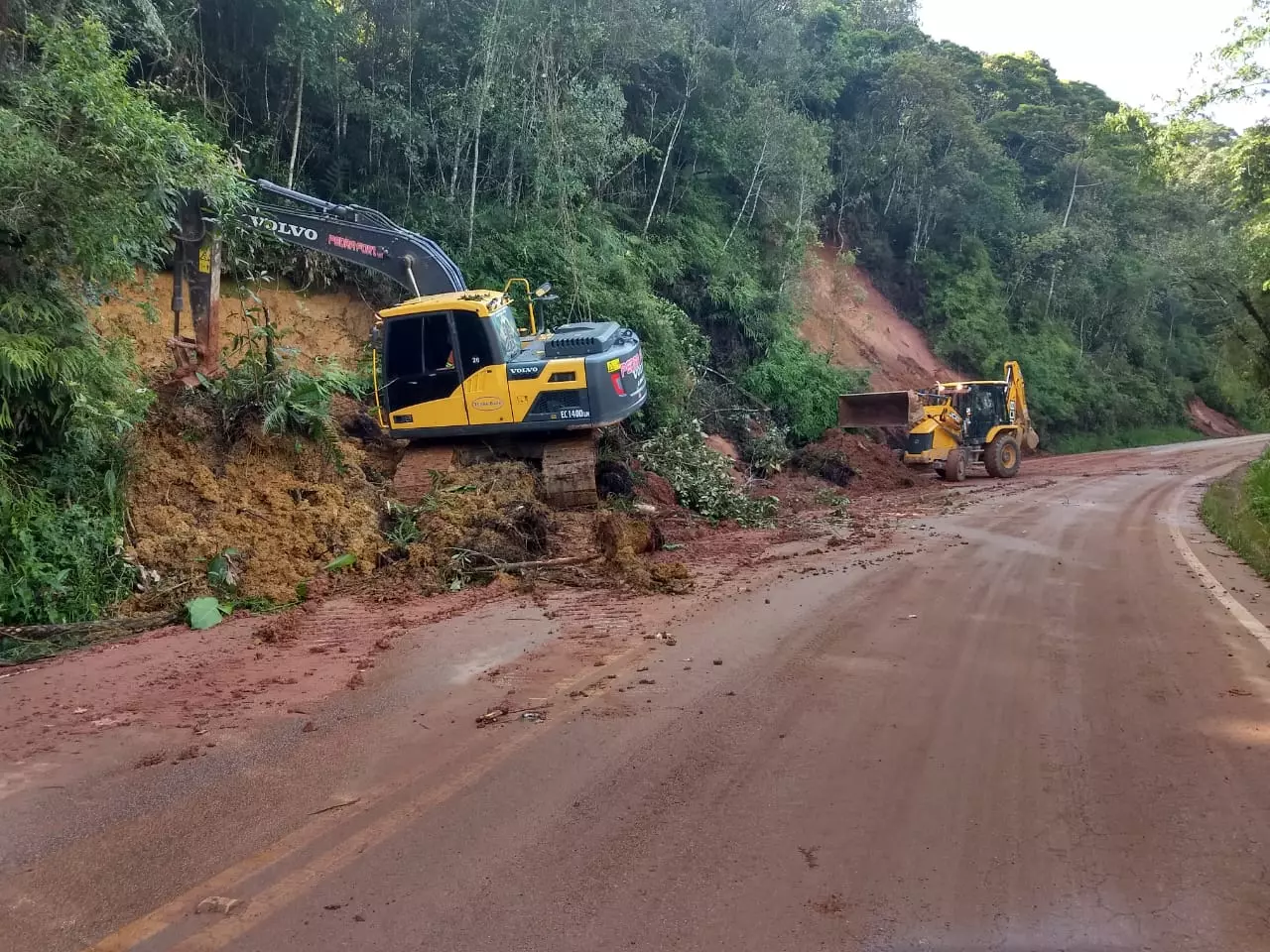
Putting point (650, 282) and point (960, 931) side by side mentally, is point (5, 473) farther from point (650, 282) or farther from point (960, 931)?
point (650, 282)

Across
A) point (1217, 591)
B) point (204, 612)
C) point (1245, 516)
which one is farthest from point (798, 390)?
point (204, 612)

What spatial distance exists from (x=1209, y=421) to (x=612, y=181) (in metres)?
36.7

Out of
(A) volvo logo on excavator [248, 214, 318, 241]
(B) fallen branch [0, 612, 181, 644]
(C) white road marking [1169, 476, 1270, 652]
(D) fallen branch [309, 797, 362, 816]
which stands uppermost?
(A) volvo logo on excavator [248, 214, 318, 241]

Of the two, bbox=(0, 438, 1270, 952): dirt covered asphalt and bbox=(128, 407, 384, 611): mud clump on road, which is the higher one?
bbox=(128, 407, 384, 611): mud clump on road

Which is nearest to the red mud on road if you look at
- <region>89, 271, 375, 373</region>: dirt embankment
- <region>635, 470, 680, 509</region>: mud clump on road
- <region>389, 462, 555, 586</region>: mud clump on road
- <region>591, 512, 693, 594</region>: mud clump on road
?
<region>591, 512, 693, 594</region>: mud clump on road

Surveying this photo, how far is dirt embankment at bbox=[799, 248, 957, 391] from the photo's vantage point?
2908cm

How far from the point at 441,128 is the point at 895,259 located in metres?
23.2

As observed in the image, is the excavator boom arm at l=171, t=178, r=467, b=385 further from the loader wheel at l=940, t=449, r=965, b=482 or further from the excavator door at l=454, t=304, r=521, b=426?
the loader wheel at l=940, t=449, r=965, b=482

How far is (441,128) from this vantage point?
1877 centimetres

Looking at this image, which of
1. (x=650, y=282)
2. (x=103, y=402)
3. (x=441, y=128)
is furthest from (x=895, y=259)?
(x=103, y=402)

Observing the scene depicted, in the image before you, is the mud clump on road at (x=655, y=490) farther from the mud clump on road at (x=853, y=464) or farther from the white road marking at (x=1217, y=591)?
the white road marking at (x=1217, y=591)

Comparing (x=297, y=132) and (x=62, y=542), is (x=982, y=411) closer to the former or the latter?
(x=297, y=132)

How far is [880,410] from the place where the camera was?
68.9 ft

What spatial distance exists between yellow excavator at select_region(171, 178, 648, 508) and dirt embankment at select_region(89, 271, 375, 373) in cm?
171
